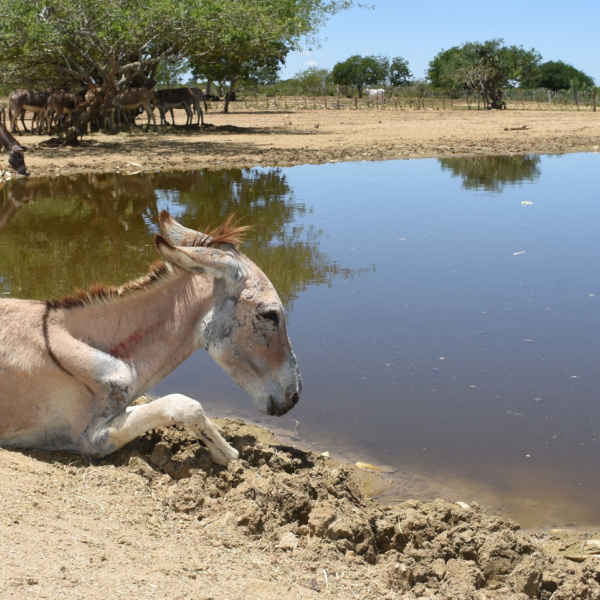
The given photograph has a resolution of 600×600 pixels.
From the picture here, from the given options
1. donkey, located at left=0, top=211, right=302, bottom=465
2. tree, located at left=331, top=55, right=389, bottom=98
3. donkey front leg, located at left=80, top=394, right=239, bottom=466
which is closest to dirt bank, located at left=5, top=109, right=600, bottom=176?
donkey, located at left=0, top=211, right=302, bottom=465

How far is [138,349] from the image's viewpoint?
461 cm

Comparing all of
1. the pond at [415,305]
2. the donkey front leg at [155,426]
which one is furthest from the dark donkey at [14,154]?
the donkey front leg at [155,426]

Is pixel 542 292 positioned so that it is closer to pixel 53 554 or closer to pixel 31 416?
pixel 31 416

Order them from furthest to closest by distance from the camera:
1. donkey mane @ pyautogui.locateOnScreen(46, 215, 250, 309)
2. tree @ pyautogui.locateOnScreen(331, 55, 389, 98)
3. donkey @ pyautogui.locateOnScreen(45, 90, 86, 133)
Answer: tree @ pyautogui.locateOnScreen(331, 55, 389, 98), donkey @ pyautogui.locateOnScreen(45, 90, 86, 133), donkey mane @ pyautogui.locateOnScreen(46, 215, 250, 309)

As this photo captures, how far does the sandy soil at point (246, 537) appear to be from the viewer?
3.38m

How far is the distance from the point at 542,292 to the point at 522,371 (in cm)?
249

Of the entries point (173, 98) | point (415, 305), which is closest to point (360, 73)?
point (173, 98)

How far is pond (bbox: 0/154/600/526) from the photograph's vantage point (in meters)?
5.71

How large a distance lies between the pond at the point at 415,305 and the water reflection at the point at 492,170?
333mm

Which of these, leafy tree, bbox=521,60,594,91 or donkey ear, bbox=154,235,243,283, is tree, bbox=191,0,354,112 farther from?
leafy tree, bbox=521,60,594,91

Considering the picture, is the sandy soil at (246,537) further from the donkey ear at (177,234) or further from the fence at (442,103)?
the fence at (442,103)

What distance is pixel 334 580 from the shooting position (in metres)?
3.71

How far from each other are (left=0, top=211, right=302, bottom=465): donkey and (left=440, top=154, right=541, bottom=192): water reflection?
13.4 metres

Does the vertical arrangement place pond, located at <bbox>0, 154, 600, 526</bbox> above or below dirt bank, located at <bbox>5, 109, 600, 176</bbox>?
below
